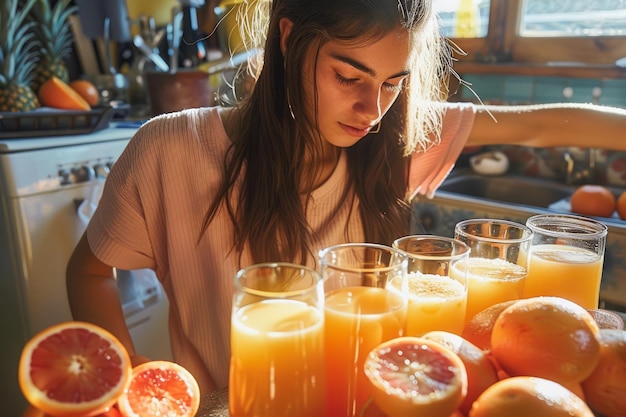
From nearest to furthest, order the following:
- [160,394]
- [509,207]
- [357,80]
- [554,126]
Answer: [160,394] → [357,80] → [554,126] → [509,207]

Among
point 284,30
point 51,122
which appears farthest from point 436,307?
point 51,122

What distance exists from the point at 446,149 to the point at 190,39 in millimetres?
1853

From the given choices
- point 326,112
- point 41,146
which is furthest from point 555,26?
point 41,146

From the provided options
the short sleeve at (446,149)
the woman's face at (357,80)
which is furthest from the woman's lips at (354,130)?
the short sleeve at (446,149)

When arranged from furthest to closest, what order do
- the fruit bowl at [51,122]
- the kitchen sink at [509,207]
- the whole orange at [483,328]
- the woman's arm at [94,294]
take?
the fruit bowl at [51,122], the kitchen sink at [509,207], the woman's arm at [94,294], the whole orange at [483,328]

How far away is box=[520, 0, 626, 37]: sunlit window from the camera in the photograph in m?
2.09

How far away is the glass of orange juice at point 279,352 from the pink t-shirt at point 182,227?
1.85 feet

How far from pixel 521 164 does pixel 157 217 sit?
1.69m

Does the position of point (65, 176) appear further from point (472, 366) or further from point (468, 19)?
point (468, 19)

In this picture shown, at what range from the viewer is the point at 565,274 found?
0.70 m

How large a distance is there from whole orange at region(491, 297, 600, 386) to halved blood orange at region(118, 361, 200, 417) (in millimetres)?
309

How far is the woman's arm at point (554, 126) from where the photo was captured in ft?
3.64

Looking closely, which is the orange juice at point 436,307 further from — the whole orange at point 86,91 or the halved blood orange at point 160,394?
the whole orange at point 86,91

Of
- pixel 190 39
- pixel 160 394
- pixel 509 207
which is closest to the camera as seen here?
pixel 160 394
